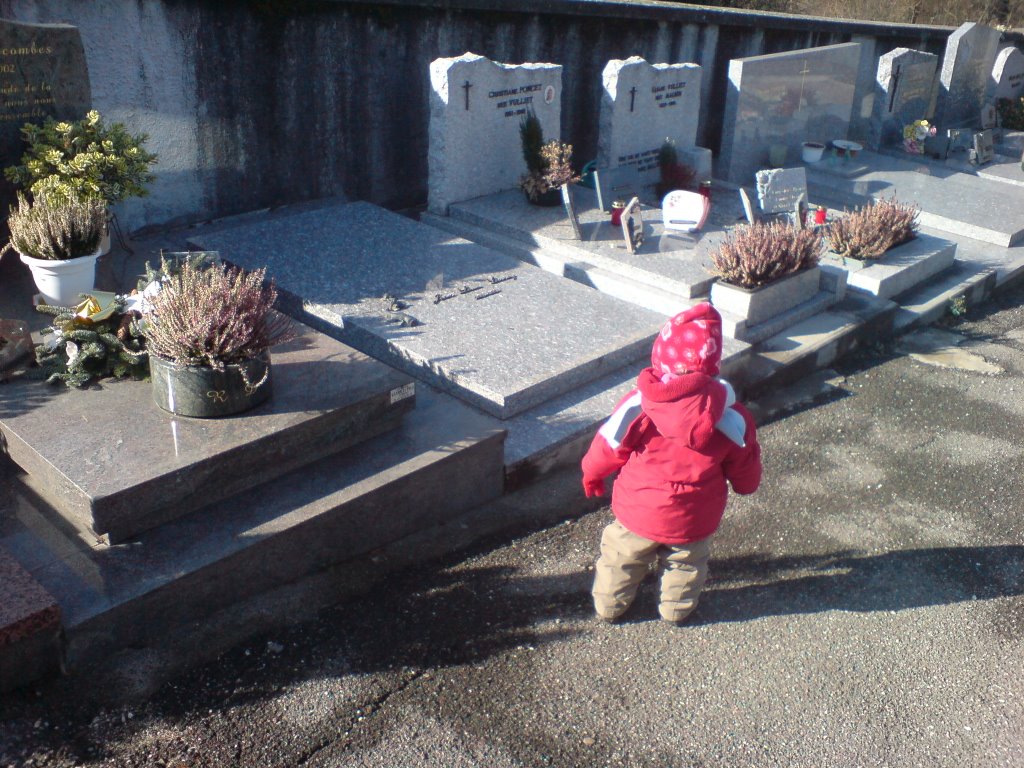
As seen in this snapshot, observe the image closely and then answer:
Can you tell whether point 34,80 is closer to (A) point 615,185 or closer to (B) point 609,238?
(B) point 609,238

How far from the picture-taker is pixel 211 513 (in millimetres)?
4184

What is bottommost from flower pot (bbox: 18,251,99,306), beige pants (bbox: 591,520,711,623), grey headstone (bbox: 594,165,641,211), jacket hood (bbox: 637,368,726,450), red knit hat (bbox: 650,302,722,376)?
beige pants (bbox: 591,520,711,623)

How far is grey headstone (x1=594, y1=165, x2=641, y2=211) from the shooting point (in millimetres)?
8312

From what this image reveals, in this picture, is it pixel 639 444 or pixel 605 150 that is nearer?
pixel 639 444

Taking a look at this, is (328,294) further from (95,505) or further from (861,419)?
(861,419)

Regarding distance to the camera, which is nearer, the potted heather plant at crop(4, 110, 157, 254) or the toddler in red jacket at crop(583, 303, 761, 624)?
the toddler in red jacket at crop(583, 303, 761, 624)

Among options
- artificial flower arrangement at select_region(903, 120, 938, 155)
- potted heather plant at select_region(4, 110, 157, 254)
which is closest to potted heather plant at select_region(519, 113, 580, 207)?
potted heather plant at select_region(4, 110, 157, 254)

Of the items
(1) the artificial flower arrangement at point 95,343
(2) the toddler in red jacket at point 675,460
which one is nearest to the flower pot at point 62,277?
(1) the artificial flower arrangement at point 95,343

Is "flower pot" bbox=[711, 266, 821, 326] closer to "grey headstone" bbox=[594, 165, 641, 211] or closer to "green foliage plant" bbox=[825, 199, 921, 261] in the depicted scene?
"green foliage plant" bbox=[825, 199, 921, 261]

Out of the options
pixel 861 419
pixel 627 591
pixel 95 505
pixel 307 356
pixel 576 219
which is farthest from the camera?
pixel 576 219

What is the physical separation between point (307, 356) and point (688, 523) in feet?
7.30

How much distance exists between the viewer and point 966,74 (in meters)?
13.4

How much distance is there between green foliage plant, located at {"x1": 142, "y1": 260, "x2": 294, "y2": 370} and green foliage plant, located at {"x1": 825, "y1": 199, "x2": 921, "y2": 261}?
542 centimetres

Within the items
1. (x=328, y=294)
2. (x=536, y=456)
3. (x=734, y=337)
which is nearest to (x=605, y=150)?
(x=734, y=337)
